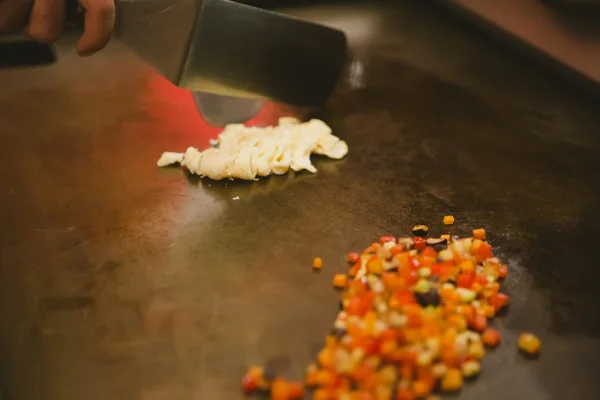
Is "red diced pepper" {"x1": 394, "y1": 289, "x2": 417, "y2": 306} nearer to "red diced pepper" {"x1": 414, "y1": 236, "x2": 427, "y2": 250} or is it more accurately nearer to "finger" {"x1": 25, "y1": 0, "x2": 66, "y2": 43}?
"red diced pepper" {"x1": 414, "y1": 236, "x2": 427, "y2": 250}

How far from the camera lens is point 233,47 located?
4.05 ft

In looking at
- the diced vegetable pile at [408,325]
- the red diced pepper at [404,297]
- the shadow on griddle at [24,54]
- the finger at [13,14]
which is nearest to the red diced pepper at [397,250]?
the diced vegetable pile at [408,325]

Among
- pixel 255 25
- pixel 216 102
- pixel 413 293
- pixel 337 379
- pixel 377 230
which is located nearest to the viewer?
pixel 337 379

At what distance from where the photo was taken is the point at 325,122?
1438mm

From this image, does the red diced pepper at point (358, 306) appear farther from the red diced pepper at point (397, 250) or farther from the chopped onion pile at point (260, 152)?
the chopped onion pile at point (260, 152)

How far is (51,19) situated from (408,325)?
2.60 ft

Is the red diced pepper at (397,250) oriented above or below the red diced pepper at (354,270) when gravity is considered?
above

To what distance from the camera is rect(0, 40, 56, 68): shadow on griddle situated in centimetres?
165

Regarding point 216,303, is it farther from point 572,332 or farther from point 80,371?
point 572,332

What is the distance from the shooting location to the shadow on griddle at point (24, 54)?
5.42ft

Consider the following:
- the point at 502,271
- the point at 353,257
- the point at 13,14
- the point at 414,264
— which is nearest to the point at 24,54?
the point at 13,14

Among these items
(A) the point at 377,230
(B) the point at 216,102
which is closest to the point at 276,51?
(B) the point at 216,102

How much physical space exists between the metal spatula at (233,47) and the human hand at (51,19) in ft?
0.13

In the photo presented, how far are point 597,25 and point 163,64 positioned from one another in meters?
1.03
